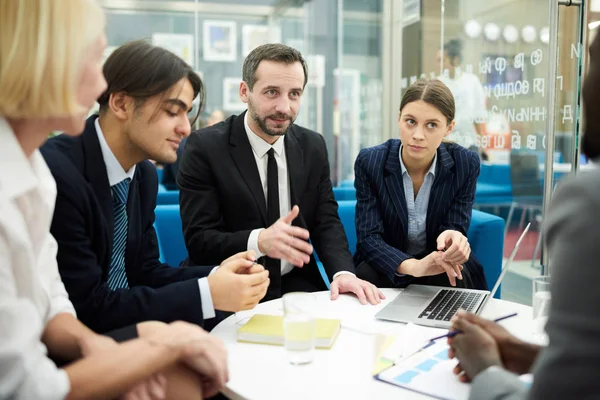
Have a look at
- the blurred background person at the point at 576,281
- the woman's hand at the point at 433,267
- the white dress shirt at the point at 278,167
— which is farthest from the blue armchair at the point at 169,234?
the blurred background person at the point at 576,281

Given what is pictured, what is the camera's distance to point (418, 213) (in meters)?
2.54

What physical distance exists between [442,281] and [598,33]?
5.75ft

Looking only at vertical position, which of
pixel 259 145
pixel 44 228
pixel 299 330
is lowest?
pixel 299 330

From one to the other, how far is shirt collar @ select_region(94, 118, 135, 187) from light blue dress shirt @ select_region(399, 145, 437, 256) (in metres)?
1.24

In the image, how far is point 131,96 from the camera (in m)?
1.74

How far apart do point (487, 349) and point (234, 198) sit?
1491 millimetres

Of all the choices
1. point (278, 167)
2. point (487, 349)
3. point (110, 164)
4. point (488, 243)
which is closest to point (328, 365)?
point (487, 349)

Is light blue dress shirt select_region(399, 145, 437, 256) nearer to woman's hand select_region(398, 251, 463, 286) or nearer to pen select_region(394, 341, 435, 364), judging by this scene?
woman's hand select_region(398, 251, 463, 286)

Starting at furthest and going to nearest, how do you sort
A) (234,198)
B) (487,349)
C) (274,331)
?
1. (234,198)
2. (274,331)
3. (487,349)

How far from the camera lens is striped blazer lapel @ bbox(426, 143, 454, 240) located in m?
2.49

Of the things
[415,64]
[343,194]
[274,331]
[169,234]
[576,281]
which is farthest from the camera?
[415,64]

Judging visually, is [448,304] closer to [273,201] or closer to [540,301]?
[540,301]

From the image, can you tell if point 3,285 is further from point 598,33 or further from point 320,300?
point 320,300

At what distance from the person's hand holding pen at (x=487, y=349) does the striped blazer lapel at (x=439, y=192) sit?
1333mm
